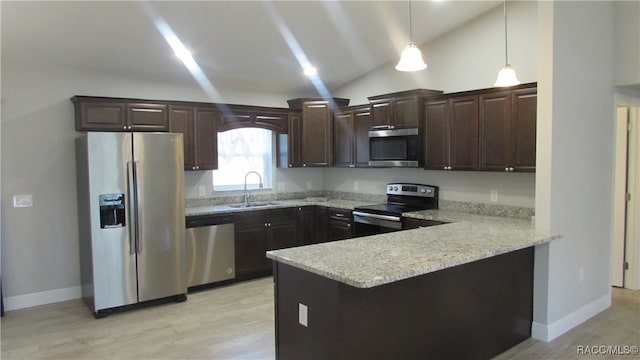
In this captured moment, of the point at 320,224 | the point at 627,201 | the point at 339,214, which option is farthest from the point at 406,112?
the point at 627,201

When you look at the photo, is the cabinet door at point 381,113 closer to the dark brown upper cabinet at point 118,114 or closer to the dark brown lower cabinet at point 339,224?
the dark brown lower cabinet at point 339,224

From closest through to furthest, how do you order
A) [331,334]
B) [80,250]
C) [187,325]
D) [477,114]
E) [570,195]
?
[331,334] → [570,195] → [187,325] → [477,114] → [80,250]

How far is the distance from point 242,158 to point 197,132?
915mm

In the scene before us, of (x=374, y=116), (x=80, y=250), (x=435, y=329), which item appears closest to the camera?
(x=435, y=329)

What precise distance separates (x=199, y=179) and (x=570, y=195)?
4.07 meters

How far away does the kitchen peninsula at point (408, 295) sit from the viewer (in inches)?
95.5

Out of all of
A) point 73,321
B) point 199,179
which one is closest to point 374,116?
point 199,179

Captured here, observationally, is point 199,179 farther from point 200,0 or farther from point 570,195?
point 570,195

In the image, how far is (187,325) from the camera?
13.4ft

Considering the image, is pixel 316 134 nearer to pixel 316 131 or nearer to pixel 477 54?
pixel 316 131

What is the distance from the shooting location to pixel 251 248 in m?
5.43

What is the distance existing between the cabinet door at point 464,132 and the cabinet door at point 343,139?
1.53 metres

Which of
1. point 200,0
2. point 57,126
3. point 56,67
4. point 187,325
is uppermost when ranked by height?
point 200,0

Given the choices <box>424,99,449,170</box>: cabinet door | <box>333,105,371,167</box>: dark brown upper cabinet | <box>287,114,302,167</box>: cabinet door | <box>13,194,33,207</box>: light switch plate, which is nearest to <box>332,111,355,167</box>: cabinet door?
<box>333,105,371,167</box>: dark brown upper cabinet
